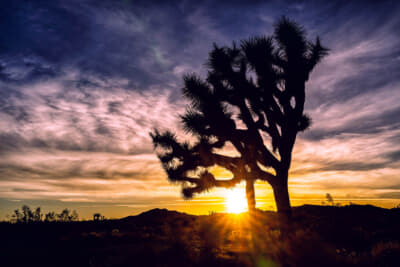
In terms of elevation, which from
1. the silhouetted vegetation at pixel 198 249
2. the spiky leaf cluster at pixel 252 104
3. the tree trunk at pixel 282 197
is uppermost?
the spiky leaf cluster at pixel 252 104

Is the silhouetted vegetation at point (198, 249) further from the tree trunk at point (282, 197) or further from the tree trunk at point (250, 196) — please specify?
the tree trunk at point (250, 196)

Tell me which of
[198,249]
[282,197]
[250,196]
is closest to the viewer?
[198,249]

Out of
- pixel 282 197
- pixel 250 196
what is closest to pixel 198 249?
pixel 282 197

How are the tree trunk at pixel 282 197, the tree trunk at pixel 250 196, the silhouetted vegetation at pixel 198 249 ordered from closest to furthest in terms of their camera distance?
the silhouetted vegetation at pixel 198 249, the tree trunk at pixel 282 197, the tree trunk at pixel 250 196

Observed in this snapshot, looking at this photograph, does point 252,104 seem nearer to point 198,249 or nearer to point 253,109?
point 253,109

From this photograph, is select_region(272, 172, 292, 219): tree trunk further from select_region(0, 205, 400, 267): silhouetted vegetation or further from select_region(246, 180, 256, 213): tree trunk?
select_region(246, 180, 256, 213): tree trunk

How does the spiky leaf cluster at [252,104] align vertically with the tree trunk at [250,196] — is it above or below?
above

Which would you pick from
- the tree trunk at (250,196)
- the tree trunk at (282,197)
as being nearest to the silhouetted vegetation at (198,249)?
the tree trunk at (282,197)

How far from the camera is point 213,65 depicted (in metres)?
12.1

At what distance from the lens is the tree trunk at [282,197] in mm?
10852

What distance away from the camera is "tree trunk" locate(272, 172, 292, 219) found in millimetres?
10852

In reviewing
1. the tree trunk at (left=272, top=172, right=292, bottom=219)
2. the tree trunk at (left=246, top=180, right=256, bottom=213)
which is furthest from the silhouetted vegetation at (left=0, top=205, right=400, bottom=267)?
the tree trunk at (left=246, top=180, right=256, bottom=213)

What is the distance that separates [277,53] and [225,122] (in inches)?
151

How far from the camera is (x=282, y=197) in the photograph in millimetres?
11000
